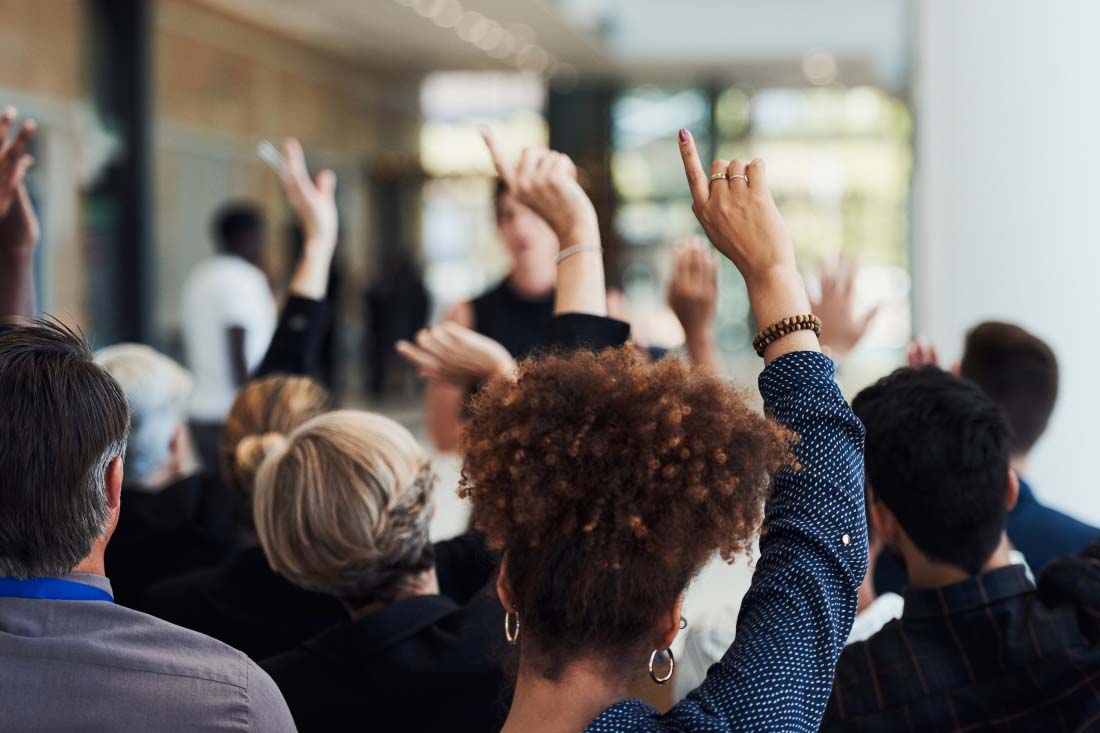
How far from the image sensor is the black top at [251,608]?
6.46 ft

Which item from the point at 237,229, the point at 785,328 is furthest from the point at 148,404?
the point at 237,229

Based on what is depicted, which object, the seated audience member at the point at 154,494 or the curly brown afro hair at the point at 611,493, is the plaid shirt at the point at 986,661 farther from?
the seated audience member at the point at 154,494

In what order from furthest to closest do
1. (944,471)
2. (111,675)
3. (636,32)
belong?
(636,32) → (944,471) → (111,675)

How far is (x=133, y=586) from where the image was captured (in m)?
2.44

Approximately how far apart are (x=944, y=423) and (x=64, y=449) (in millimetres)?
1111

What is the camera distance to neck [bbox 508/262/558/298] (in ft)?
12.0

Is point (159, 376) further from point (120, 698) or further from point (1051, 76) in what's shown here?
point (1051, 76)

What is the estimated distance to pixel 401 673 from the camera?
1588 millimetres

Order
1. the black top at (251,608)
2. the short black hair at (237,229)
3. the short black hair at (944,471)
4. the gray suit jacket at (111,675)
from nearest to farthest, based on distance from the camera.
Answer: the gray suit jacket at (111,675)
the short black hair at (944,471)
the black top at (251,608)
the short black hair at (237,229)

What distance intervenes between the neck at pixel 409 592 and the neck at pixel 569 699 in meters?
0.61

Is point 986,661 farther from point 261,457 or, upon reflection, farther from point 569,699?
point 261,457

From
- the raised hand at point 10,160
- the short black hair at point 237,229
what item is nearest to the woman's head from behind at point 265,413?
the raised hand at point 10,160

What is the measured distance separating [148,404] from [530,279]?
1328 millimetres

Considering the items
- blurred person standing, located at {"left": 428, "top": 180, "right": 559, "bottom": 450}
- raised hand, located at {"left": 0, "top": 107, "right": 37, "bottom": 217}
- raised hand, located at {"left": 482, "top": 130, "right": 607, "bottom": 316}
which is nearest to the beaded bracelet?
raised hand, located at {"left": 482, "top": 130, "right": 607, "bottom": 316}
